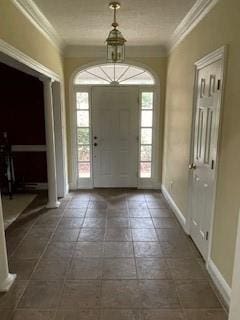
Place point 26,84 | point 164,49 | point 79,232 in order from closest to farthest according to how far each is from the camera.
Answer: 1. point 79,232
2. point 164,49
3. point 26,84

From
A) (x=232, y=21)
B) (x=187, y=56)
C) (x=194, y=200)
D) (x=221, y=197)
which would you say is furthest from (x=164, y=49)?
(x=221, y=197)

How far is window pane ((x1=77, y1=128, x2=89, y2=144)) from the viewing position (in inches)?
197

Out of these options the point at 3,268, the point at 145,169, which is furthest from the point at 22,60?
the point at 145,169

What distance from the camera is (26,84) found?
16.2 ft

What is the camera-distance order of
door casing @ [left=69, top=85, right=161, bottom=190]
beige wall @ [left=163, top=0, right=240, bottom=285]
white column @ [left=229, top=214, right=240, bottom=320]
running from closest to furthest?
white column @ [left=229, top=214, right=240, bottom=320]
beige wall @ [left=163, top=0, right=240, bottom=285]
door casing @ [left=69, top=85, right=161, bottom=190]

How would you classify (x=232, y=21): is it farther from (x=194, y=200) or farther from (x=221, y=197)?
(x=194, y=200)

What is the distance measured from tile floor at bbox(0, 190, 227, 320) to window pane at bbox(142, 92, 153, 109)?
2076 mm

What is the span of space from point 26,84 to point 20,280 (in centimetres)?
378

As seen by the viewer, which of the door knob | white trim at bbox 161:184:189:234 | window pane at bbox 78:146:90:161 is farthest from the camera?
window pane at bbox 78:146:90:161

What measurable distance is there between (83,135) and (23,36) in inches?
98.8

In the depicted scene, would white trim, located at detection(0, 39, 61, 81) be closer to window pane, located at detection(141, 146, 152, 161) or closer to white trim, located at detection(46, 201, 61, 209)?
white trim, located at detection(46, 201, 61, 209)

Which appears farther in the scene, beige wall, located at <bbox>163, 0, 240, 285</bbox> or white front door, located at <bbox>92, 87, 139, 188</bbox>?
white front door, located at <bbox>92, 87, 139, 188</bbox>

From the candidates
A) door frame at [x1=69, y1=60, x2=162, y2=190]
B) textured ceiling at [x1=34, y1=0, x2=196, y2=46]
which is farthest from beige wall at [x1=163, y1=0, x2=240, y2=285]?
door frame at [x1=69, y1=60, x2=162, y2=190]

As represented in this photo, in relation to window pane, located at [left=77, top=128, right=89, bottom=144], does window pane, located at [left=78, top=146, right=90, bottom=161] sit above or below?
below
